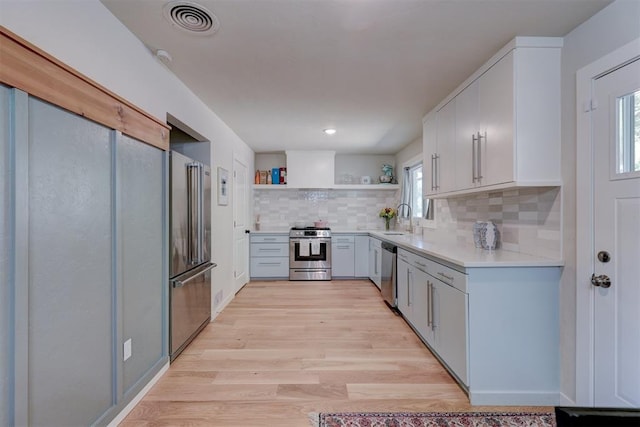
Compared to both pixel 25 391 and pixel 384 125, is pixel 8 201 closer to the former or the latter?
pixel 25 391

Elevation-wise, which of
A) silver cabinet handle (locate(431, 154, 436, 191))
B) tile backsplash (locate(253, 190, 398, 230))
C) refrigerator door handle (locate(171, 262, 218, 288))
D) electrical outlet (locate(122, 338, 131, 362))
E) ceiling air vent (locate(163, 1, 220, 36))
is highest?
ceiling air vent (locate(163, 1, 220, 36))

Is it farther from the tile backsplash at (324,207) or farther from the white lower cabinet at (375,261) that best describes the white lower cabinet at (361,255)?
the tile backsplash at (324,207)

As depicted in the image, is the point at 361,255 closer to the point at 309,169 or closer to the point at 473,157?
the point at 309,169

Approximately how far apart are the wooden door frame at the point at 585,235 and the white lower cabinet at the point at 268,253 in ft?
12.9

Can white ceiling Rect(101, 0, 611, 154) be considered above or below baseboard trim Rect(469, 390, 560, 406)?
above

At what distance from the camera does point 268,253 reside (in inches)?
195

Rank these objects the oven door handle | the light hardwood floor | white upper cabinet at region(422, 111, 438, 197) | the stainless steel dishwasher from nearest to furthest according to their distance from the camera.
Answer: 1. the light hardwood floor
2. white upper cabinet at region(422, 111, 438, 197)
3. the stainless steel dishwasher
4. the oven door handle

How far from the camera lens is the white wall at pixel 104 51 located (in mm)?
1145

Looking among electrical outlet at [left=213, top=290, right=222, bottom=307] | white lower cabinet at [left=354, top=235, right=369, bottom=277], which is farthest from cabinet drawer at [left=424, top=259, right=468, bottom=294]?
white lower cabinet at [left=354, top=235, right=369, bottom=277]

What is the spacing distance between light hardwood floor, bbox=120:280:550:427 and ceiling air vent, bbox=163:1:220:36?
2287 mm

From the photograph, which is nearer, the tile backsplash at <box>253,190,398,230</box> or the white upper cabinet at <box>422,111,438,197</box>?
the white upper cabinet at <box>422,111,438,197</box>

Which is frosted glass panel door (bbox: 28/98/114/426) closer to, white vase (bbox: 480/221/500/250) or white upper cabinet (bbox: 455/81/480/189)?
white upper cabinet (bbox: 455/81/480/189)

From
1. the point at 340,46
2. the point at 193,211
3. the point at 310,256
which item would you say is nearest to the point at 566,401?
the point at 340,46

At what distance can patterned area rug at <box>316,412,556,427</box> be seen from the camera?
5.29 ft
